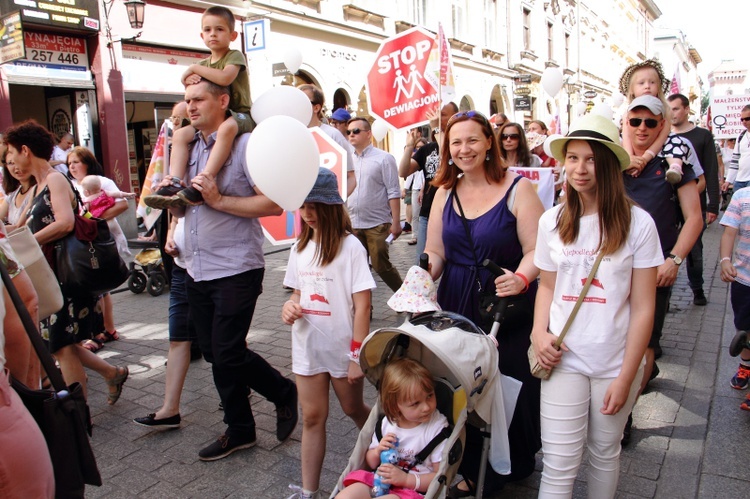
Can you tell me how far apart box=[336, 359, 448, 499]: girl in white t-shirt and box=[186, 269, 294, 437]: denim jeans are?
3.61ft

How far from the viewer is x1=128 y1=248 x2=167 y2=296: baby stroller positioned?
7.88 metres

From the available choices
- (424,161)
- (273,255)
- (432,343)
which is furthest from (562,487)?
(273,255)

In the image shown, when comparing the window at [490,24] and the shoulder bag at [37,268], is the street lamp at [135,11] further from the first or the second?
the window at [490,24]

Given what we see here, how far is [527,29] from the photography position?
98.4 ft

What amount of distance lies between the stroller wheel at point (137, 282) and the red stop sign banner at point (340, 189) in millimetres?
3968

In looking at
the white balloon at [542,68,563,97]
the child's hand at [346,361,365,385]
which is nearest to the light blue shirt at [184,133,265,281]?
the child's hand at [346,361,365,385]

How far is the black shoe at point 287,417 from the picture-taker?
3.66 m

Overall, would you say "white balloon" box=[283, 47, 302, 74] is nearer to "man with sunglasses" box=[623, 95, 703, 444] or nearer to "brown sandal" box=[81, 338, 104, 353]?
"brown sandal" box=[81, 338, 104, 353]

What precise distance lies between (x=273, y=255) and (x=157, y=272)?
2959mm

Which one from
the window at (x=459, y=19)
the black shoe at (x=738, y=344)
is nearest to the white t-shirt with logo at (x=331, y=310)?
the black shoe at (x=738, y=344)

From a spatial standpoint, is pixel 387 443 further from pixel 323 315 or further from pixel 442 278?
pixel 442 278

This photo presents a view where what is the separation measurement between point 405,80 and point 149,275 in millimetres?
4108

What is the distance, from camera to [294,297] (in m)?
3.02

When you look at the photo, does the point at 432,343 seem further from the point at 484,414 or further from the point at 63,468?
the point at 63,468
